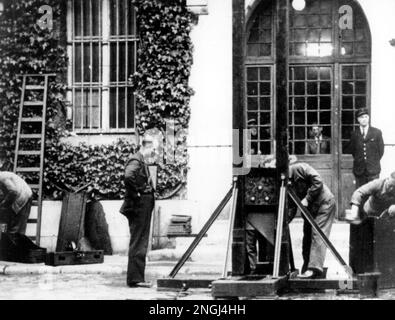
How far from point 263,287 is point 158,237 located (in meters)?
6.41

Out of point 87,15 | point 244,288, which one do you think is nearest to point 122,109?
point 87,15

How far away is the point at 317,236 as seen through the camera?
39.8ft

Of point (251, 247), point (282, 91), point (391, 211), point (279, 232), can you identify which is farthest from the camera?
point (391, 211)

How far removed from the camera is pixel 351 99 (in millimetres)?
16656

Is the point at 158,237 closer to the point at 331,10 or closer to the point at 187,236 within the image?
the point at 187,236

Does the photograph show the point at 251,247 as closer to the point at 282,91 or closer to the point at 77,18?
the point at 282,91

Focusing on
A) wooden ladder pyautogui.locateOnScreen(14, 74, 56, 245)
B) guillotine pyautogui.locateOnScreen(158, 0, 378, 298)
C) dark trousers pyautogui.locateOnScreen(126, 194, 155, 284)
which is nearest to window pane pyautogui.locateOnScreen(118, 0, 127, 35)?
wooden ladder pyautogui.locateOnScreen(14, 74, 56, 245)

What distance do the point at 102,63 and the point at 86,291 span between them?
637 centimetres

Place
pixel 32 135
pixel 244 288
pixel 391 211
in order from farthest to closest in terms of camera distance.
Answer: pixel 32 135 → pixel 391 211 → pixel 244 288

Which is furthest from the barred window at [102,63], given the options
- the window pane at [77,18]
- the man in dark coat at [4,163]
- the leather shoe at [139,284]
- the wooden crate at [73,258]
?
the leather shoe at [139,284]

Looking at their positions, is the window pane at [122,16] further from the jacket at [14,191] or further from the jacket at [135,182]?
the jacket at [135,182]

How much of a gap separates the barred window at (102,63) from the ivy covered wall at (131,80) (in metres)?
0.25
